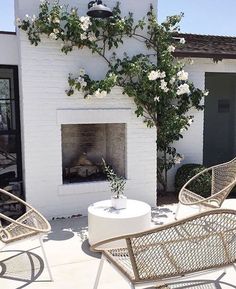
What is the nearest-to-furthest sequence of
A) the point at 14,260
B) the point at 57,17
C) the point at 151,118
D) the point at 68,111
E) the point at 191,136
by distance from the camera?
the point at 14,260 → the point at 57,17 → the point at 68,111 → the point at 151,118 → the point at 191,136

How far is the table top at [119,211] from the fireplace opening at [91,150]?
173cm

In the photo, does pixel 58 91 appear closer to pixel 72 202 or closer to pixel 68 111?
pixel 68 111

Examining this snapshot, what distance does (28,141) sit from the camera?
590 centimetres

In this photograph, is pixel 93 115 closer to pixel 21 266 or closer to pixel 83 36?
pixel 83 36

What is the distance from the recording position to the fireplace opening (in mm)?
6809

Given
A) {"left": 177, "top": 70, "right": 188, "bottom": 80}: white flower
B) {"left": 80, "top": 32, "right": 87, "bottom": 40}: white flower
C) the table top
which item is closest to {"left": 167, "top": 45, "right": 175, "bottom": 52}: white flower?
{"left": 177, "top": 70, "right": 188, "bottom": 80}: white flower

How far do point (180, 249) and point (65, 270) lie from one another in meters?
1.76

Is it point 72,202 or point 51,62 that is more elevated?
point 51,62

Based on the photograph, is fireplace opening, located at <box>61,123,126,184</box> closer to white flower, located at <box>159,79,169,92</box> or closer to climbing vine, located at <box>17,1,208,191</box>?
climbing vine, located at <box>17,1,208,191</box>

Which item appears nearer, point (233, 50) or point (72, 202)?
point (72, 202)

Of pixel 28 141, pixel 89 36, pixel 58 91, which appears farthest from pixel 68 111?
pixel 89 36

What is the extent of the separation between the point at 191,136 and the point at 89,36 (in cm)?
330

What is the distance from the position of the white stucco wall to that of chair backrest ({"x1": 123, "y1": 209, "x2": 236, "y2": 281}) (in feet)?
11.4

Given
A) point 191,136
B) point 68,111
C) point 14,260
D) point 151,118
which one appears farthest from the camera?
point 191,136
